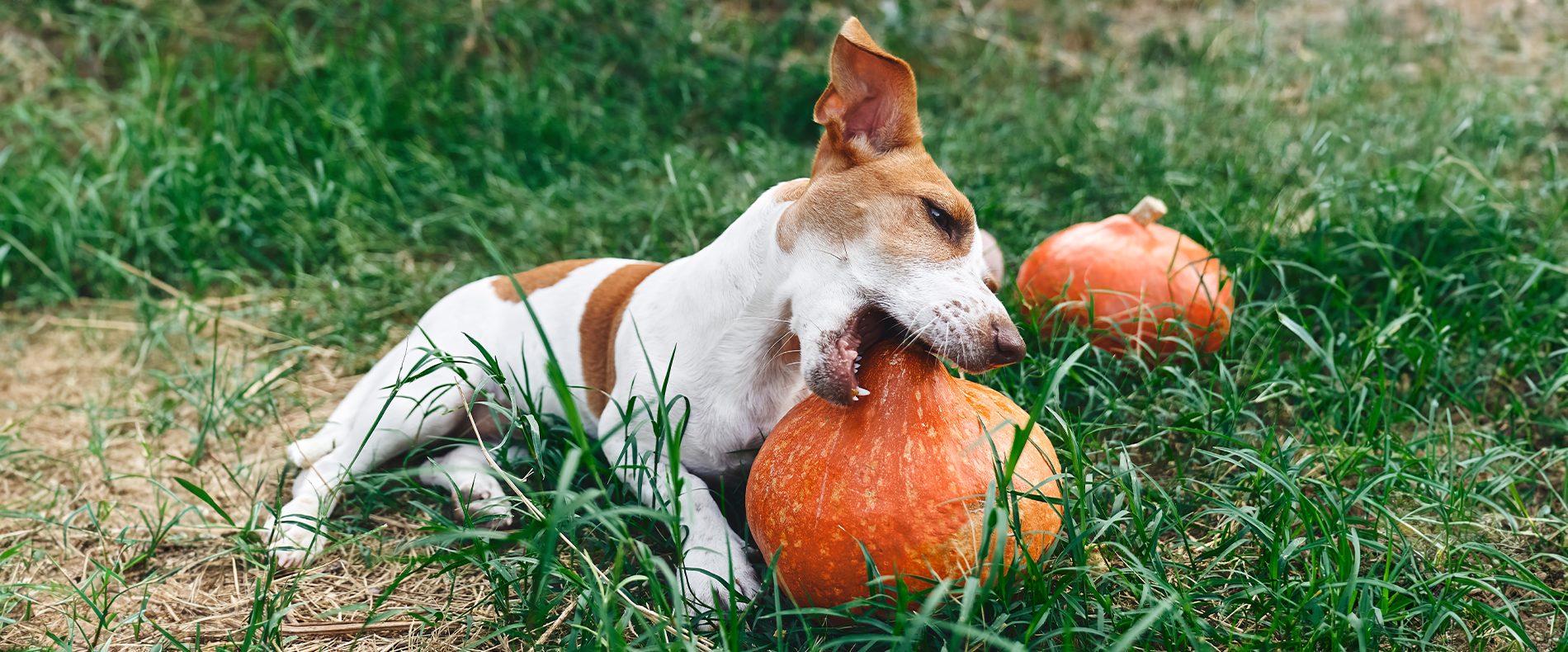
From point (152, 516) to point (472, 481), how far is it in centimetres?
106

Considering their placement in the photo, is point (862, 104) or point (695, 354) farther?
point (695, 354)

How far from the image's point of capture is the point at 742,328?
9.31 feet

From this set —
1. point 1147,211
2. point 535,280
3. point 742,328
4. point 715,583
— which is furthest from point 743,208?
point 715,583

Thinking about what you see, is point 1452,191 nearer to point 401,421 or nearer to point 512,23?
point 401,421

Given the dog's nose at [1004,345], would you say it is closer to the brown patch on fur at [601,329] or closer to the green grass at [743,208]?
the green grass at [743,208]

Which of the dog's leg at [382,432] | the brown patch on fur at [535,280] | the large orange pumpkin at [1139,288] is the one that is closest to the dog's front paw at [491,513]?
the dog's leg at [382,432]

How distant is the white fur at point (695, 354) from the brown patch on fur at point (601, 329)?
2.2 inches

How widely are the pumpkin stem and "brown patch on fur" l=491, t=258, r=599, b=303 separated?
5.93 feet

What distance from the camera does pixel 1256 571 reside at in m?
2.53

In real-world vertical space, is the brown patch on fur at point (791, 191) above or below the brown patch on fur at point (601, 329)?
above

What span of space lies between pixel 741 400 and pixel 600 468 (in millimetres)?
515

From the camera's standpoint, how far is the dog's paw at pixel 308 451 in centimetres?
335

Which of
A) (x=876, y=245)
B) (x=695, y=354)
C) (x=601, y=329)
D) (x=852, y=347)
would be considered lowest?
(x=601, y=329)

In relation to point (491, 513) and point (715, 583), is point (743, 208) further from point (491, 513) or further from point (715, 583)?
point (715, 583)
